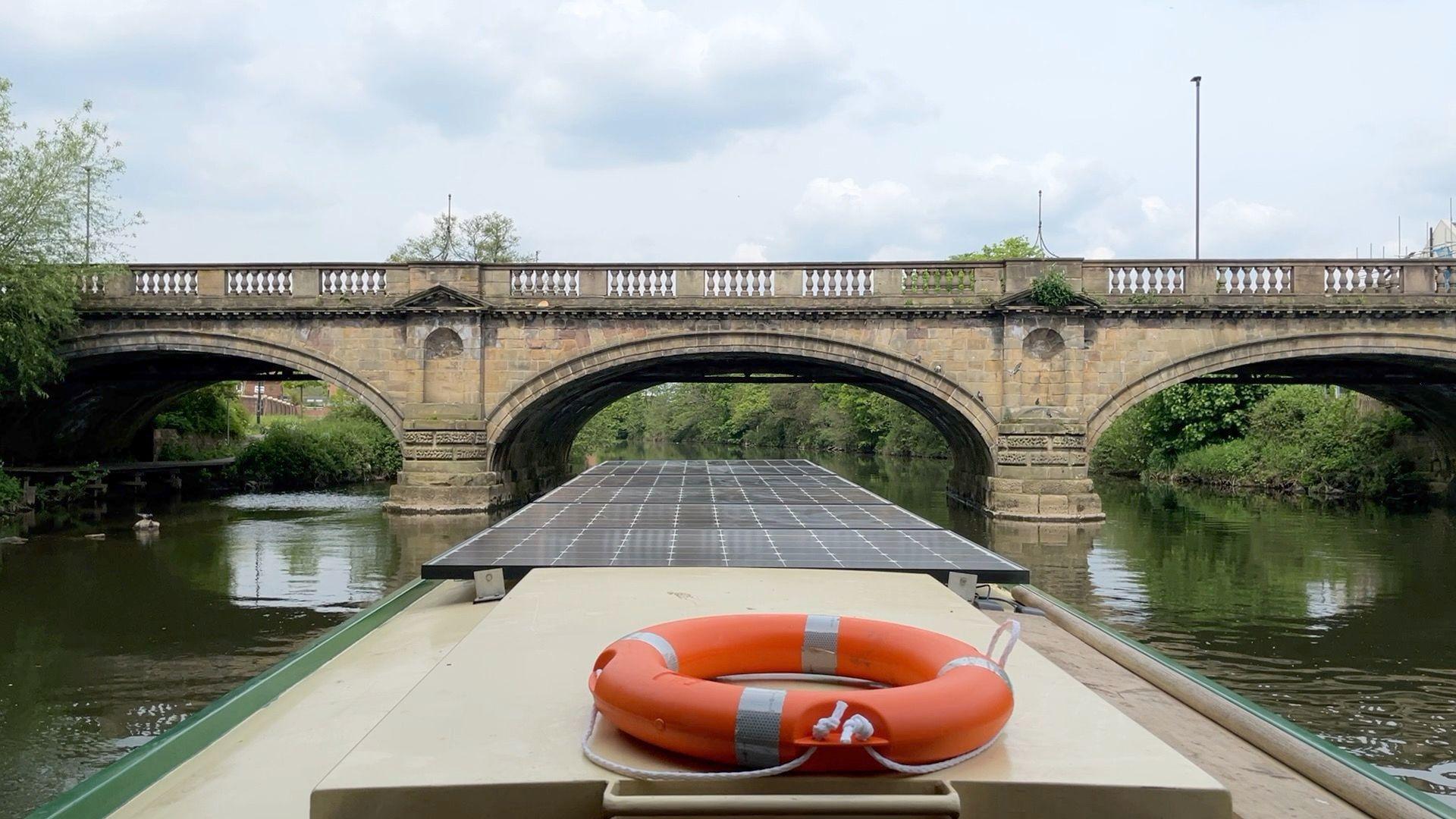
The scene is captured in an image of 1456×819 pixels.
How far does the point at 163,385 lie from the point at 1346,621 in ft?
72.1

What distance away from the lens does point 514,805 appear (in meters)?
2.20

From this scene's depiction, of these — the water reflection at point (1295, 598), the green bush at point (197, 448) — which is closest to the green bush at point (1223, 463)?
the water reflection at point (1295, 598)

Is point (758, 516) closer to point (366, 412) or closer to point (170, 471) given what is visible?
point (170, 471)

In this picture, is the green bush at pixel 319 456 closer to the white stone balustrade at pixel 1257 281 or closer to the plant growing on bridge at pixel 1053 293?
the plant growing on bridge at pixel 1053 293

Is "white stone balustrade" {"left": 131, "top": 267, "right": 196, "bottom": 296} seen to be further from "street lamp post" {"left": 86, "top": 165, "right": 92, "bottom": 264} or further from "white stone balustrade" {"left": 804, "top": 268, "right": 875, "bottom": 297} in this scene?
"white stone balustrade" {"left": 804, "top": 268, "right": 875, "bottom": 297}

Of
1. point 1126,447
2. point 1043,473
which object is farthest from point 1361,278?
point 1126,447

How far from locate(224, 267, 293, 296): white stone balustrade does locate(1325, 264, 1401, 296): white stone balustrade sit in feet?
55.3

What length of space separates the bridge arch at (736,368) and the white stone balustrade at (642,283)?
785 millimetres

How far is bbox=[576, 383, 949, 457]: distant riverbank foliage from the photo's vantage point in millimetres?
42203

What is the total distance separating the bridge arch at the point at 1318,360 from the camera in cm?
1560

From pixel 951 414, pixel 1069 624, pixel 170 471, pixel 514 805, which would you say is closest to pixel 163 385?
pixel 170 471

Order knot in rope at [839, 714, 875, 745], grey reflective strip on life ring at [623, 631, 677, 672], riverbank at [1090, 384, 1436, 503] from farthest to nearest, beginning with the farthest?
riverbank at [1090, 384, 1436, 503] → grey reflective strip on life ring at [623, 631, 677, 672] → knot in rope at [839, 714, 875, 745]

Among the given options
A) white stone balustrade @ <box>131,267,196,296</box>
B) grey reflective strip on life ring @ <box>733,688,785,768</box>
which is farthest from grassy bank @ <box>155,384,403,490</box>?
grey reflective strip on life ring @ <box>733,688,785,768</box>

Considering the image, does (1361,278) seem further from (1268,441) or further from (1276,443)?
(1268,441)
